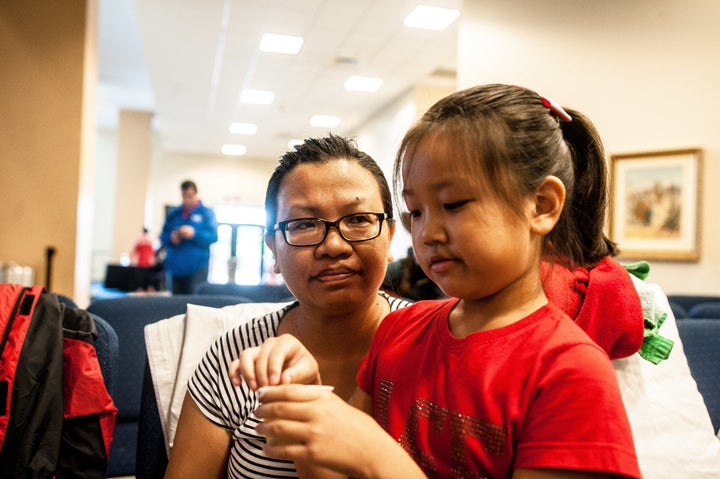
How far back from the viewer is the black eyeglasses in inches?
46.8

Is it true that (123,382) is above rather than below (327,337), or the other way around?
below

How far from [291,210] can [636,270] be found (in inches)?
31.5

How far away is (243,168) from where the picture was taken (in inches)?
662

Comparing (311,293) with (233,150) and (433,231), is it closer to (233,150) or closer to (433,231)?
(433,231)

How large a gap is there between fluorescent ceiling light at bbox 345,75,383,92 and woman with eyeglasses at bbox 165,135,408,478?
7682 millimetres

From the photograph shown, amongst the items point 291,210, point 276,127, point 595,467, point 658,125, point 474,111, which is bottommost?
point 595,467

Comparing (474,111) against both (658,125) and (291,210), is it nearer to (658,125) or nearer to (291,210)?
(291,210)

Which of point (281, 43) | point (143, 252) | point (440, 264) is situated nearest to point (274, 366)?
point (440, 264)

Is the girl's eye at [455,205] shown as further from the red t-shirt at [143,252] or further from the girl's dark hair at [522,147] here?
the red t-shirt at [143,252]

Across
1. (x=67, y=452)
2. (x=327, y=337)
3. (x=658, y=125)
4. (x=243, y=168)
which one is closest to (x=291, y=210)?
(x=327, y=337)

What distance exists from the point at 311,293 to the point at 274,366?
0.42 metres

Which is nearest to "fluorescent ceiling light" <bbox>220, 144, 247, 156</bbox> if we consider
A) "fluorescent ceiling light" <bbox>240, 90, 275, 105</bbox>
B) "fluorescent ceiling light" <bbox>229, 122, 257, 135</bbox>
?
"fluorescent ceiling light" <bbox>229, 122, 257, 135</bbox>

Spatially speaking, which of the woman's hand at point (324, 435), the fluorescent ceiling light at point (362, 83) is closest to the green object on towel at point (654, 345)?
the woman's hand at point (324, 435)

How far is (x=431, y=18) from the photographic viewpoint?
6285mm
